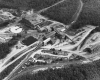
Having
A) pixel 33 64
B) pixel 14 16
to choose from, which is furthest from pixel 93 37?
pixel 14 16

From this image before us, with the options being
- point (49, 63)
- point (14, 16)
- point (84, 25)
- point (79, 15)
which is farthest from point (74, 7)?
point (49, 63)

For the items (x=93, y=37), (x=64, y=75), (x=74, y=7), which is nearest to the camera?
(x=64, y=75)

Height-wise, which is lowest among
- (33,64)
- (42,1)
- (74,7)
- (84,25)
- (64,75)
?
(64,75)

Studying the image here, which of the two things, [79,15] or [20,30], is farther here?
[79,15]

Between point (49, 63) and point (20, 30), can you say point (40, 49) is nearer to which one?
point (49, 63)

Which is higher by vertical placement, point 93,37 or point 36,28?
point 36,28

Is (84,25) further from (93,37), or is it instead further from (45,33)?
(45,33)

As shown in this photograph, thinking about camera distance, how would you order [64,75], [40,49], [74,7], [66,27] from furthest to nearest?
[74,7]
[66,27]
[40,49]
[64,75]
